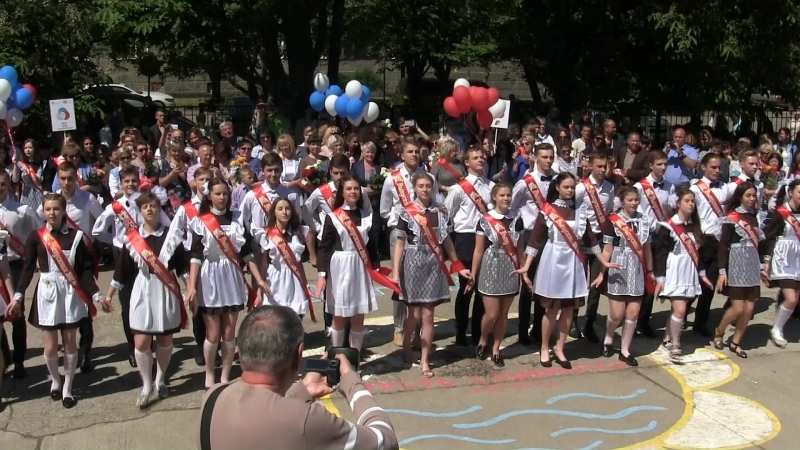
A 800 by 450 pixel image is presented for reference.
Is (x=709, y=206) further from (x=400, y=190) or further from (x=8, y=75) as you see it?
(x=8, y=75)

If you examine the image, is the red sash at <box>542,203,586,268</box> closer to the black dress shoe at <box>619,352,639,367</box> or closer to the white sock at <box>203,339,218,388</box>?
the black dress shoe at <box>619,352,639,367</box>

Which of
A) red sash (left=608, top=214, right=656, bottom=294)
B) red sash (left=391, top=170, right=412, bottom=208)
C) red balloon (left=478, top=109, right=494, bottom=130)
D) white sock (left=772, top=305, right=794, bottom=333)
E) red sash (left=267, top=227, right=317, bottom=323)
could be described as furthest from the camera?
red balloon (left=478, top=109, right=494, bottom=130)

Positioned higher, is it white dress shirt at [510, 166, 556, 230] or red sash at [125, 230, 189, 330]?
white dress shirt at [510, 166, 556, 230]

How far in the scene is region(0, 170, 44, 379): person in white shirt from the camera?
678 cm

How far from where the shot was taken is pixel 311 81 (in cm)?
1741

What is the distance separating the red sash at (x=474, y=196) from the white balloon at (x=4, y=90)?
5.19 m

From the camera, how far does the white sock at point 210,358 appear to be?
6.45 meters

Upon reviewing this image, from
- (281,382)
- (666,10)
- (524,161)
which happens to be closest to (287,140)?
(524,161)

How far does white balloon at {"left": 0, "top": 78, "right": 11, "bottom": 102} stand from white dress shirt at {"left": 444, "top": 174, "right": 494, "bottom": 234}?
5.07m

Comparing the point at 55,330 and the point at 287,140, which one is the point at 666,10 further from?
the point at 55,330

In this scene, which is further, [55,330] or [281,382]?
[55,330]

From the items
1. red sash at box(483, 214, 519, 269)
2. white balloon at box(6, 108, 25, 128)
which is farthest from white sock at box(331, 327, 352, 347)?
white balloon at box(6, 108, 25, 128)

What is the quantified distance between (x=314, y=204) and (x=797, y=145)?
8.74 metres

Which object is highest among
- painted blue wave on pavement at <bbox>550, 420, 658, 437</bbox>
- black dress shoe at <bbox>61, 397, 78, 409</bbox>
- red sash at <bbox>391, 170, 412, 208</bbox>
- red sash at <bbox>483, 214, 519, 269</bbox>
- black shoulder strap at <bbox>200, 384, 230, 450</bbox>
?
red sash at <bbox>391, 170, 412, 208</bbox>
